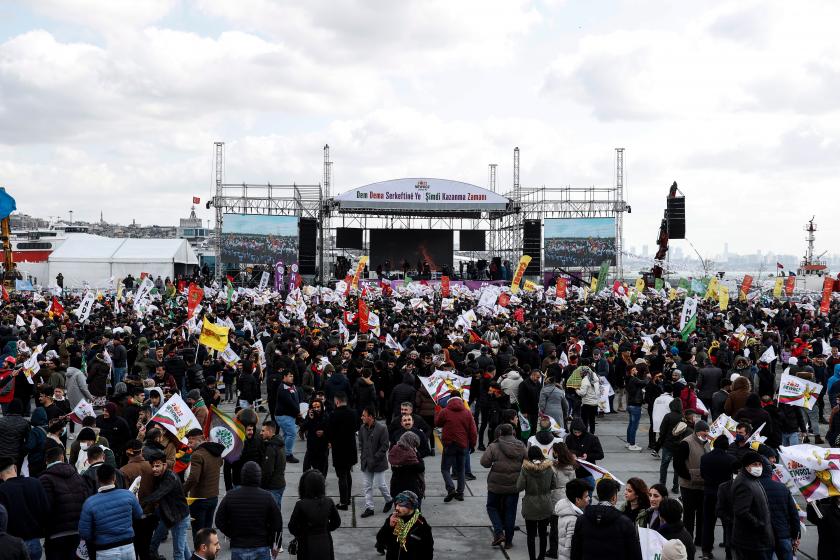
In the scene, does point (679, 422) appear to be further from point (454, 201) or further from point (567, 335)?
point (454, 201)

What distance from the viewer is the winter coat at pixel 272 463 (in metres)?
7.89

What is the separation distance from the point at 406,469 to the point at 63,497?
3233 millimetres

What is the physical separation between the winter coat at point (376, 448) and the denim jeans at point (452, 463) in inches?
34.8

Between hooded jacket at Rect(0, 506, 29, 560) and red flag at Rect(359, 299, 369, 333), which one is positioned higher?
red flag at Rect(359, 299, 369, 333)

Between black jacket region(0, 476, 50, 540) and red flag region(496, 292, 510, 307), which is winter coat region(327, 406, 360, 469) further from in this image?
red flag region(496, 292, 510, 307)

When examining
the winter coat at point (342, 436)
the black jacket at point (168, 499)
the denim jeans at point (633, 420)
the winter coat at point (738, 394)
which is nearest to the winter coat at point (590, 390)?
the denim jeans at point (633, 420)

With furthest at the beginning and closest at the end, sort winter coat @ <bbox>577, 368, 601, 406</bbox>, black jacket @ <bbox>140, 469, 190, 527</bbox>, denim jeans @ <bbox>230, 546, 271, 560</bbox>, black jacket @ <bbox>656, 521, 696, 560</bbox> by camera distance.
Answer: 1. winter coat @ <bbox>577, 368, 601, 406</bbox>
2. black jacket @ <bbox>140, 469, 190, 527</bbox>
3. denim jeans @ <bbox>230, 546, 271, 560</bbox>
4. black jacket @ <bbox>656, 521, 696, 560</bbox>

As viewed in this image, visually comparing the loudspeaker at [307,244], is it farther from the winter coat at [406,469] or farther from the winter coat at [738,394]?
the winter coat at [406,469]

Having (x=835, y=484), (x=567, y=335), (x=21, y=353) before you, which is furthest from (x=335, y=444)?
(x=567, y=335)

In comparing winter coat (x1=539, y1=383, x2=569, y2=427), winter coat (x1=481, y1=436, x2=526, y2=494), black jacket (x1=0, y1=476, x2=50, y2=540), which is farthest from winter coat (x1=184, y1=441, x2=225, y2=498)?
winter coat (x1=539, y1=383, x2=569, y2=427)

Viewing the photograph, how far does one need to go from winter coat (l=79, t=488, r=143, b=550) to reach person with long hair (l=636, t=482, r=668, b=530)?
392 cm

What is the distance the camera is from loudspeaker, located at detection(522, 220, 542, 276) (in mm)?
47250

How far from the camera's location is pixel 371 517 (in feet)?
29.9

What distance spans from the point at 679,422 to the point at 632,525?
152 inches
